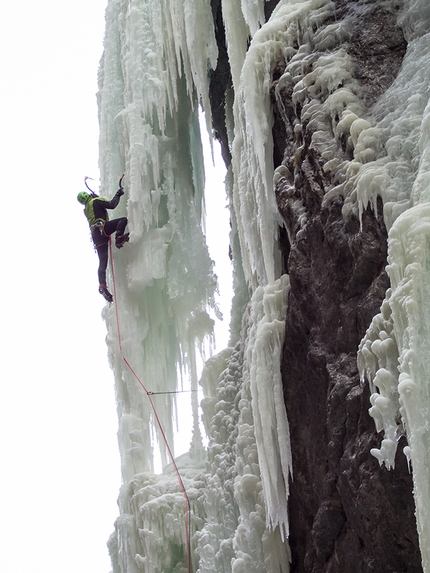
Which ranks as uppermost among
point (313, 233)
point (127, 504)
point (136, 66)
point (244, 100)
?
point (136, 66)

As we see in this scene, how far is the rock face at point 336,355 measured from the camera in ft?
14.2

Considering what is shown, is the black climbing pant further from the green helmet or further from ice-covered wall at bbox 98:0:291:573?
the green helmet

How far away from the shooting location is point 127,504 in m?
6.98

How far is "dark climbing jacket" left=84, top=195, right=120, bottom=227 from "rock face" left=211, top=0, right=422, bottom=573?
2525mm

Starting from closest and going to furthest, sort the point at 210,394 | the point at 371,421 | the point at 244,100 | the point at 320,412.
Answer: the point at 371,421 < the point at 320,412 < the point at 244,100 < the point at 210,394

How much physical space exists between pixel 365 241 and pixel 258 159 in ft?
4.47

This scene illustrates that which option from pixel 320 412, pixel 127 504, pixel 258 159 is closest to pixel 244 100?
pixel 258 159

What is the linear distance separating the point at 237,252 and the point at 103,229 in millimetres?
1308

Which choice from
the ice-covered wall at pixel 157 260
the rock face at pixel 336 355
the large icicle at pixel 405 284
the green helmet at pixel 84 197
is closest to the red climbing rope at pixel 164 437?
the ice-covered wall at pixel 157 260

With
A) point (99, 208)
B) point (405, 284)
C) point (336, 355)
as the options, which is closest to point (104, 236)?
point (99, 208)

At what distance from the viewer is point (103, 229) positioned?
774 centimetres

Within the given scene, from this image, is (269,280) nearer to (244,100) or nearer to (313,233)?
(313,233)

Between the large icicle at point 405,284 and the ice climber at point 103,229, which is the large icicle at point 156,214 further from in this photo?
the large icicle at point 405,284

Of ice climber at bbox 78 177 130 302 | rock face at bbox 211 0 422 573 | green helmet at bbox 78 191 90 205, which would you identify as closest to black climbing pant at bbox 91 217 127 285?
ice climber at bbox 78 177 130 302
